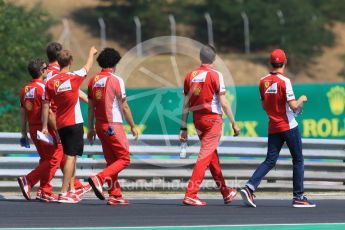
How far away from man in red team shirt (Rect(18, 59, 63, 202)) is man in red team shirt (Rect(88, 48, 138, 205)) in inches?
30.6

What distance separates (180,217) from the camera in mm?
11297

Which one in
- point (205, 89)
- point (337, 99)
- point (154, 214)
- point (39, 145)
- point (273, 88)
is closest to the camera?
point (154, 214)

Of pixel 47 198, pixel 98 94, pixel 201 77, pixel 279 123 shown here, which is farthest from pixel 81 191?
pixel 279 123

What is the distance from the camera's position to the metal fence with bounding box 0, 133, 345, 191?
15219 millimetres

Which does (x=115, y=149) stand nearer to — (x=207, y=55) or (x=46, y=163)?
(x=46, y=163)


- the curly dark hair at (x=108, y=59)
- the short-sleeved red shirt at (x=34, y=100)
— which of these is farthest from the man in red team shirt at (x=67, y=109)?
the short-sleeved red shirt at (x=34, y=100)

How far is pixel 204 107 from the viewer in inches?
502

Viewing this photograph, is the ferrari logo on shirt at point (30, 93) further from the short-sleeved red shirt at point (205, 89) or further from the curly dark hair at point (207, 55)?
the curly dark hair at point (207, 55)

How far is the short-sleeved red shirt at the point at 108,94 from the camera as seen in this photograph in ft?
41.3

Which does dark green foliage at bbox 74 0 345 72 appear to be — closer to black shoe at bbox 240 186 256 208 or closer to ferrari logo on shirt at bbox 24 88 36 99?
ferrari logo on shirt at bbox 24 88 36 99

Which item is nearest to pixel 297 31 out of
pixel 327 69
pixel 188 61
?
pixel 327 69

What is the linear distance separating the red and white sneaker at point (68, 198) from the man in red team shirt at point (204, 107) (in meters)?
1.40

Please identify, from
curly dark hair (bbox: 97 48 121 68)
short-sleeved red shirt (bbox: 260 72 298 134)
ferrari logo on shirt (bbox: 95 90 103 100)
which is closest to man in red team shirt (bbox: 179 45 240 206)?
short-sleeved red shirt (bbox: 260 72 298 134)

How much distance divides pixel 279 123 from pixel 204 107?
949mm
